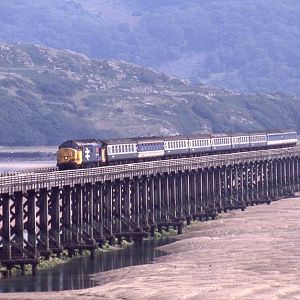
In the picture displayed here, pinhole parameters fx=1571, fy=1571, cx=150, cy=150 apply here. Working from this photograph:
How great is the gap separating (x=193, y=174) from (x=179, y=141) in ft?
31.8

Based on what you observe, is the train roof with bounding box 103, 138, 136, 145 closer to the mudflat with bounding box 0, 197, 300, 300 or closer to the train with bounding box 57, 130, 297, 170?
the train with bounding box 57, 130, 297, 170

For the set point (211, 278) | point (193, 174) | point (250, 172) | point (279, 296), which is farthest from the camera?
point (250, 172)

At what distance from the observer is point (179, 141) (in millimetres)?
135250

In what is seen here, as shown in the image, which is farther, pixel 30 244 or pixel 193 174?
pixel 193 174

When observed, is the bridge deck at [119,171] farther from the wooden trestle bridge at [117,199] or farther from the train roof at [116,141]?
the train roof at [116,141]

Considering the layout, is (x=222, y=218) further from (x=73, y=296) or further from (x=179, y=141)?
(x=73, y=296)

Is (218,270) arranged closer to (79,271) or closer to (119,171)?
(79,271)

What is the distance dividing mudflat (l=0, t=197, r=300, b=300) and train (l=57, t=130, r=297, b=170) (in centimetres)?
789

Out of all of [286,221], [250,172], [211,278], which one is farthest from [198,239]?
[250,172]

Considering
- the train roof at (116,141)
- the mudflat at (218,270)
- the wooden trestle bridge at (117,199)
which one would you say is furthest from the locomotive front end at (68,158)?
the mudflat at (218,270)

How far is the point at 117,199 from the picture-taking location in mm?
106188

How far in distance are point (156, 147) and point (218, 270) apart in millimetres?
44838

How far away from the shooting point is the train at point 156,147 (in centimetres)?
10550

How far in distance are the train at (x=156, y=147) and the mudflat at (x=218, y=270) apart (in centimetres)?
789
